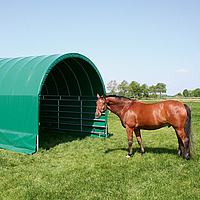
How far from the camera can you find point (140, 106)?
20.9ft

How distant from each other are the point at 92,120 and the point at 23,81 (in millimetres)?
3951

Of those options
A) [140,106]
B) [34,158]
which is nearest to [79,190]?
[34,158]

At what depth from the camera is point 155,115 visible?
5.91m

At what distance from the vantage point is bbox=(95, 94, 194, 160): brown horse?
560 cm

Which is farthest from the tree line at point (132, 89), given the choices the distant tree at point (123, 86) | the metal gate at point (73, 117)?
the metal gate at point (73, 117)

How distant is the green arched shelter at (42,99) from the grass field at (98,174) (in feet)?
2.82

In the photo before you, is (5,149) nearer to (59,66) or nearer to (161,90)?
(59,66)

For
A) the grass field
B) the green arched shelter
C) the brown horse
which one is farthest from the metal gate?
the brown horse

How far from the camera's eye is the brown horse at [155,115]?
18.4ft

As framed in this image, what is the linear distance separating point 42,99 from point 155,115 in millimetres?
6198

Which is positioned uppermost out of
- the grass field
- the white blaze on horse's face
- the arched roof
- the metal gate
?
the arched roof

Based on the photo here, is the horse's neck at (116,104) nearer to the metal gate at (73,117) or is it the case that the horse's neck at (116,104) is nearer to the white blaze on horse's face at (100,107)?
the white blaze on horse's face at (100,107)

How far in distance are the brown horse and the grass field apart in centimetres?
62

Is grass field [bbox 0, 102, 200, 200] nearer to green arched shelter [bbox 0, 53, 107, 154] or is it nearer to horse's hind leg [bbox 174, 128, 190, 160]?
horse's hind leg [bbox 174, 128, 190, 160]
